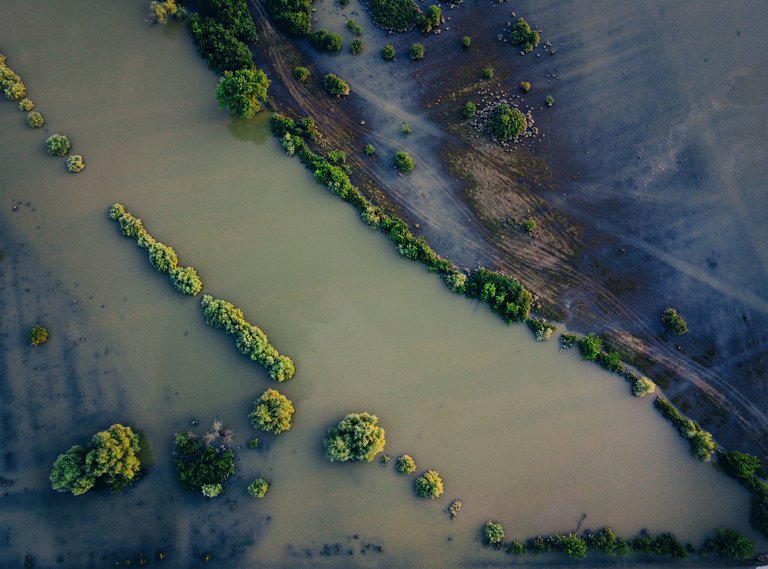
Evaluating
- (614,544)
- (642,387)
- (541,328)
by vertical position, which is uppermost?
(541,328)

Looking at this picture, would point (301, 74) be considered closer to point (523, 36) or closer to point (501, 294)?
point (523, 36)

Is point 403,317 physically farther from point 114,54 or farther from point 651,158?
point 114,54

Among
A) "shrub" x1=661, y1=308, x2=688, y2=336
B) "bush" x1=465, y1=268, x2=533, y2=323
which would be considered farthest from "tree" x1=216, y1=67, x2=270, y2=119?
"shrub" x1=661, y1=308, x2=688, y2=336

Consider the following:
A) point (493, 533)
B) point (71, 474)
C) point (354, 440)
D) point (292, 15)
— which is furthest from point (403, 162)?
point (71, 474)

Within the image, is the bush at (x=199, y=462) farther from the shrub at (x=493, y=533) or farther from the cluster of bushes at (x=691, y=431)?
the cluster of bushes at (x=691, y=431)

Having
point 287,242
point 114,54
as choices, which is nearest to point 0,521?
point 287,242

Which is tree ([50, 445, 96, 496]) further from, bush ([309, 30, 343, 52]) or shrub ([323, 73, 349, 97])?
bush ([309, 30, 343, 52])
